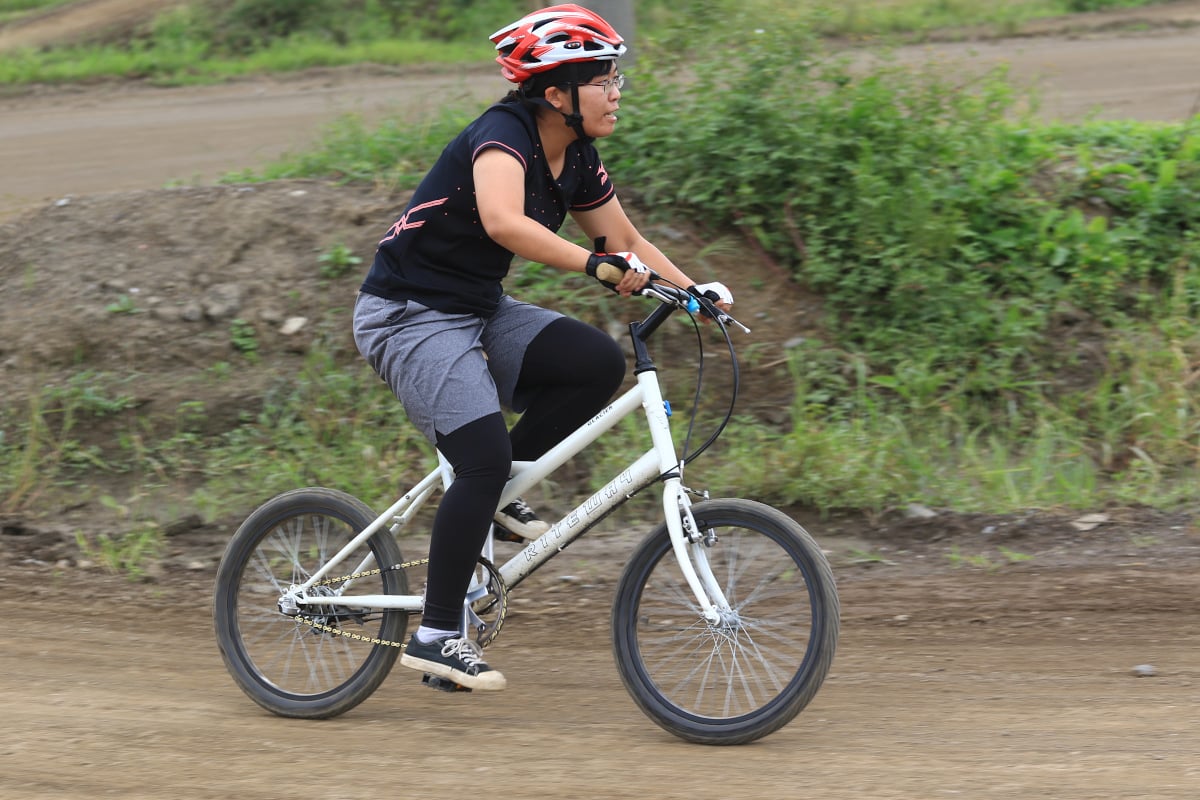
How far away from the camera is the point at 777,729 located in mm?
3820

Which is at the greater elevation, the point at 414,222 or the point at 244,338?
the point at 414,222

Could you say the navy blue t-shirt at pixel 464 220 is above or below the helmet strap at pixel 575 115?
below

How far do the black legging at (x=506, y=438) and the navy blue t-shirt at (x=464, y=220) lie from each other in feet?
0.82

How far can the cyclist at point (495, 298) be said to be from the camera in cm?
380

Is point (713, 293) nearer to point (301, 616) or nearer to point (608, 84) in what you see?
point (608, 84)

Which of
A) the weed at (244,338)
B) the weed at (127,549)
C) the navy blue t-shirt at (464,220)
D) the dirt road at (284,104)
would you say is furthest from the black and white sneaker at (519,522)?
the dirt road at (284,104)

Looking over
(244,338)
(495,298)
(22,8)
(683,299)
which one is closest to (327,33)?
(22,8)

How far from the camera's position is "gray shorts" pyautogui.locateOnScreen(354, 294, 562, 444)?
12.9 feet

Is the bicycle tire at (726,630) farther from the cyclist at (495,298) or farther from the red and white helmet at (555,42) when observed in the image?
the red and white helmet at (555,42)

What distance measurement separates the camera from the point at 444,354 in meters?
3.96

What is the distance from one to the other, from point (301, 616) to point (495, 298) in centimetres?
123

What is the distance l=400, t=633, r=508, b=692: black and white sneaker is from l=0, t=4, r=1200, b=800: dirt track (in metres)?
0.17

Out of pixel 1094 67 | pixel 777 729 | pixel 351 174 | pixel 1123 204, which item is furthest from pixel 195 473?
pixel 1094 67

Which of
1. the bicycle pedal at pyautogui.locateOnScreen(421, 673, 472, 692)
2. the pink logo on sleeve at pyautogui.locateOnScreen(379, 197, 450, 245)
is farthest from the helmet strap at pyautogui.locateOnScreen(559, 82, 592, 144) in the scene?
the bicycle pedal at pyautogui.locateOnScreen(421, 673, 472, 692)
